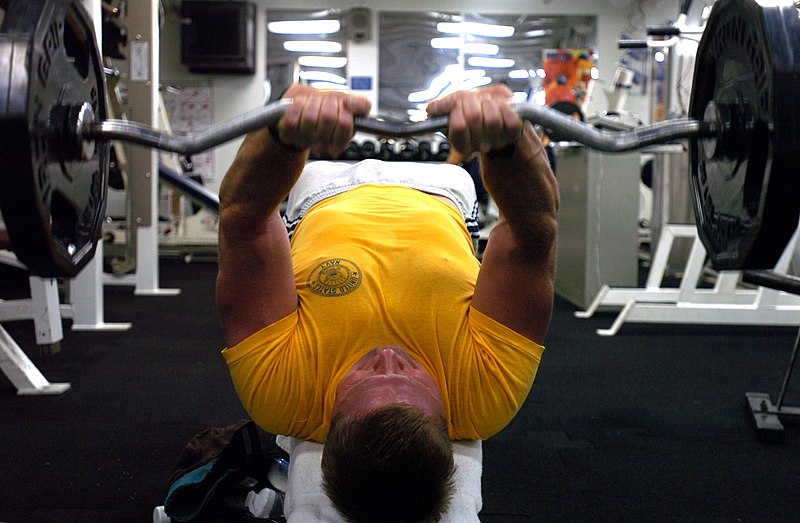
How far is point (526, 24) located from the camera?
7980 mm

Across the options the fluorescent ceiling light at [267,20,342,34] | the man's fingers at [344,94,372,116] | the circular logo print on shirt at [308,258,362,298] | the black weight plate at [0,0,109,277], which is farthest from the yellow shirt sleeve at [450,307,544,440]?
the fluorescent ceiling light at [267,20,342,34]

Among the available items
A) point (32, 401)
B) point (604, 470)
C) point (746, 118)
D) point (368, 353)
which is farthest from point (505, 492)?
point (32, 401)

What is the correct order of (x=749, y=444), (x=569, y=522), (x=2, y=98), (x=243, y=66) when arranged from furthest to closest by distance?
1. (x=243, y=66)
2. (x=749, y=444)
3. (x=569, y=522)
4. (x=2, y=98)

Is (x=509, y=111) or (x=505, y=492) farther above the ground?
(x=509, y=111)

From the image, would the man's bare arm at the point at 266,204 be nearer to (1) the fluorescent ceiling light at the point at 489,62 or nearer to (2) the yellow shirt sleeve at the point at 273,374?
(2) the yellow shirt sleeve at the point at 273,374

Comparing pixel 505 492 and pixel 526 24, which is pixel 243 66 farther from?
pixel 505 492

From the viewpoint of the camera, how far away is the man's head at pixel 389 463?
977mm

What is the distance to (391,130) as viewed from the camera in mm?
924

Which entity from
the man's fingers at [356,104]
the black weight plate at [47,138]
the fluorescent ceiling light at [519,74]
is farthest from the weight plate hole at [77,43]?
the fluorescent ceiling light at [519,74]

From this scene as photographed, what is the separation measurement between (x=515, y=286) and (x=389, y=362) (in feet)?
0.79

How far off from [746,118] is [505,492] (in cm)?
96

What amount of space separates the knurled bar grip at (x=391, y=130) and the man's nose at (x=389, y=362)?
0.39 metres

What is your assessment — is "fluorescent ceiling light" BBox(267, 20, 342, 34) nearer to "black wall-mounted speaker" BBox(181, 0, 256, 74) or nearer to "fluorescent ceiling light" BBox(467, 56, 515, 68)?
"black wall-mounted speaker" BBox(181, 0, 256, 74)

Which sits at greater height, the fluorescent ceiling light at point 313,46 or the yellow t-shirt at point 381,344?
the fluorescent ceiling light at point 313,46
